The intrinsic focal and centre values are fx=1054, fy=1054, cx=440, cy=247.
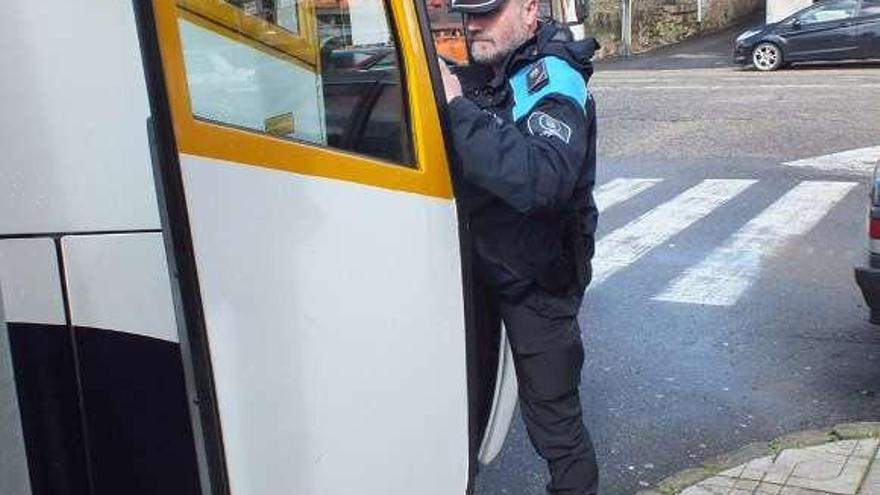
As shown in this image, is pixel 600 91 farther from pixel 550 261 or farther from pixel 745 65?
pixel 550 261

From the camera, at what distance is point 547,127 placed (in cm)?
261

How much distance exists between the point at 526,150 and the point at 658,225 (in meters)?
5.74

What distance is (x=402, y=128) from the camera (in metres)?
2.34

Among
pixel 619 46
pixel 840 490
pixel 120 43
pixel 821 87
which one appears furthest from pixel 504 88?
pixel 619 46

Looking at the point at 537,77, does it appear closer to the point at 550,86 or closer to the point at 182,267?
the point at 550,86

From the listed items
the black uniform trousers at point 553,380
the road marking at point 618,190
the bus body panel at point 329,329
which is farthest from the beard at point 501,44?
the road marking at point 618,190

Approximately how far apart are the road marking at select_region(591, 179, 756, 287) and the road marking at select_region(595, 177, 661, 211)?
0.42m

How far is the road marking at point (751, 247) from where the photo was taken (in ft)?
20.7

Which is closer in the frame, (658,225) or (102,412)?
(102,412)

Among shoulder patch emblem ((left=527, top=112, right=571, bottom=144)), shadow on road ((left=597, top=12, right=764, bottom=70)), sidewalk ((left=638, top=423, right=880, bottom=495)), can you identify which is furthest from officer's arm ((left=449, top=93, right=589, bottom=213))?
shadow on road ((left=597, top=12, right=764, bottom=70))

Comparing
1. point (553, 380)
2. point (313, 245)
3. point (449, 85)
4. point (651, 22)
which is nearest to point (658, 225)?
point (553, 380)

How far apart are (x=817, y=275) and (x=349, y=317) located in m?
5.12

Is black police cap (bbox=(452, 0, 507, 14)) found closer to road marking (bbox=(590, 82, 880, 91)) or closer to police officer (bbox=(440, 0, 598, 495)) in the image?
police officer (bbox=(440, 0, 598, 495))

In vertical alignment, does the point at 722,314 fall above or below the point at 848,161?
above
